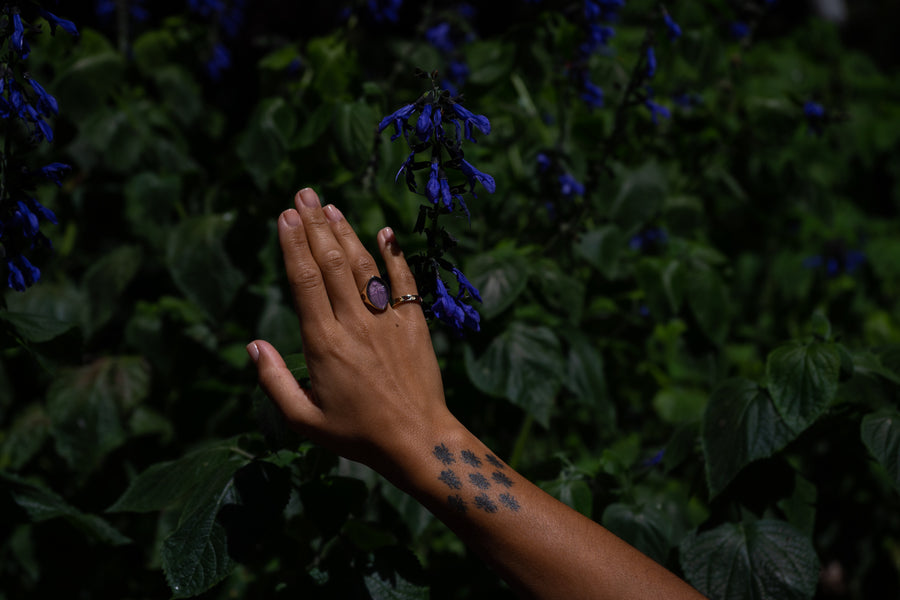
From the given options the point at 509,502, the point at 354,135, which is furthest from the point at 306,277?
the point at 354,135

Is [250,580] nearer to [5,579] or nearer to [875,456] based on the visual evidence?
[5,579]

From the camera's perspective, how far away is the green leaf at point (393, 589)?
1.54 metres

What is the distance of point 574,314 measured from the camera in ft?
7.28

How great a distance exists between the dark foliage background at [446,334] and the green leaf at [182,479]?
0.4 inches

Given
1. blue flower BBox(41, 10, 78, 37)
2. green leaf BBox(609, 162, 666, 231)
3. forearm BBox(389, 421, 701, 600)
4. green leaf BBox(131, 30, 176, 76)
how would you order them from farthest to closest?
green leaf BBox(131, 30, 176, 76), green leaf BBox(609, 162, 666, 231), blue flower BBox(41, 10, 78, 37), forearm BBox(389, 421, 701, 600)

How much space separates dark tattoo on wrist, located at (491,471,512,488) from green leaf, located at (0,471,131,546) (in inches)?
44.1

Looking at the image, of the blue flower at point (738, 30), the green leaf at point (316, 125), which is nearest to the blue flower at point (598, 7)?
the green leaf at point (316, 125)

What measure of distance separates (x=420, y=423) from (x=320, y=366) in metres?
0.21

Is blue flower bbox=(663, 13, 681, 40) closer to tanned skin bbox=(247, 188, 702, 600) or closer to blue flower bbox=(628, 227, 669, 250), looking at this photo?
blue flower bbox=(628, 227, 669, 250)

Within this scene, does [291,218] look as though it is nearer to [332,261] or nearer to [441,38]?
[332,261]

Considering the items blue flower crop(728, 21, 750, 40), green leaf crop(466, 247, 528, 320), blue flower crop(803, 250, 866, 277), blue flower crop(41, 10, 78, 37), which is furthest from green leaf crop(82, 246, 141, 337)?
blue flower crop(803, 250, 866, 277)

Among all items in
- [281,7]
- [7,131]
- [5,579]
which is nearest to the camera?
[7,131]

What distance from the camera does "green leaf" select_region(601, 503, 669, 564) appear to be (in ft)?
5.37

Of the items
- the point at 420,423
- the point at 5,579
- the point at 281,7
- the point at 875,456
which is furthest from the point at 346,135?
the point at 281,7
